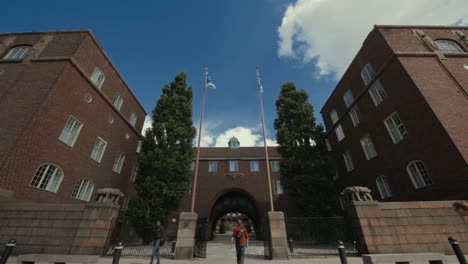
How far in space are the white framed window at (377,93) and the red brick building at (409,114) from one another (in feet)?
0.28

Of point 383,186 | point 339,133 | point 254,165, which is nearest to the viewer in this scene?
point 383,186

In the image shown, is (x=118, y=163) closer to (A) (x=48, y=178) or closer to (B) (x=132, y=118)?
(B) (x=132, y=118)

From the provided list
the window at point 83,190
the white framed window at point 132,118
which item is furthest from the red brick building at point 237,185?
the window at point 83,190

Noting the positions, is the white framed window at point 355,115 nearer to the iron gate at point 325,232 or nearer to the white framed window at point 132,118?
the iron gate at point 325,232

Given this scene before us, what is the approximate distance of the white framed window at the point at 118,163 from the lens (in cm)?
2191

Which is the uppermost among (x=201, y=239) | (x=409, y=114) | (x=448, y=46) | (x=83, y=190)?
(x=448, y=46)

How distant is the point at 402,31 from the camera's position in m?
18.8

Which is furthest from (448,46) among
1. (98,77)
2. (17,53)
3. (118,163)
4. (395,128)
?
(17,53)

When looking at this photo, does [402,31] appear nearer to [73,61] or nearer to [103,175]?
[73,61]

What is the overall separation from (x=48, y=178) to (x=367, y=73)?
95.2ft

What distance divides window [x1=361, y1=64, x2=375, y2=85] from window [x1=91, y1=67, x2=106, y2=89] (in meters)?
26.6

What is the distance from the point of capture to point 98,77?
795 inches

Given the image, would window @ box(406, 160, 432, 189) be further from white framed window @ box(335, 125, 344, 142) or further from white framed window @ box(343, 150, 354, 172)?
white framed window @ box(335, 125, 344, 142)

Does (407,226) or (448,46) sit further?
(448,46)
